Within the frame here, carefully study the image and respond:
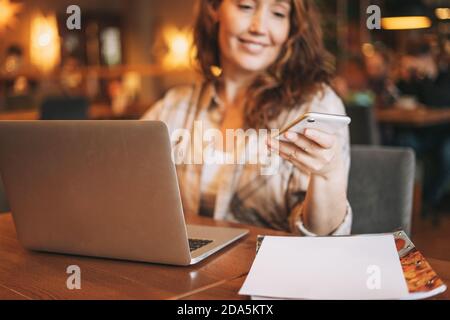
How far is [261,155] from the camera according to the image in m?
1.38

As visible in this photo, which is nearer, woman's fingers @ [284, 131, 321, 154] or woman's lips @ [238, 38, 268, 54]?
woman's fingers @ [284, 131, 321, 154]

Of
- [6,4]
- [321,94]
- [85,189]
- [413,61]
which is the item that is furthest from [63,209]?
[6,4]

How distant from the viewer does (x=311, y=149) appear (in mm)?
929

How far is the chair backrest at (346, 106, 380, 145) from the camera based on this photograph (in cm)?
316

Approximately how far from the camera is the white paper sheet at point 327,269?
702 millimetres

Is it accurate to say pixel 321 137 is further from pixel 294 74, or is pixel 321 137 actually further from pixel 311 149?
pixel 294 74

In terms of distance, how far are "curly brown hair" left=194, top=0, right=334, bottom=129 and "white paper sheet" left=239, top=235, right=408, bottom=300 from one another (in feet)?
1.85

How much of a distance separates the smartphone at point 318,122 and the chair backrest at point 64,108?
304 cm

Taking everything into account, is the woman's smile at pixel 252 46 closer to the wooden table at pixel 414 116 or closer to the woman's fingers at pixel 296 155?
the woman's fingers at pixel 296 155

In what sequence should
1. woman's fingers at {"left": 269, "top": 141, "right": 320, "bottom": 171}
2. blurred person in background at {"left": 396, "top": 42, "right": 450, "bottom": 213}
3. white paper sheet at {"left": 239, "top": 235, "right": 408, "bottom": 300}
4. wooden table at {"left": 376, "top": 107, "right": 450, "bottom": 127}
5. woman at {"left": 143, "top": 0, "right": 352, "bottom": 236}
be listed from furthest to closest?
1. blurred person in background at {"left": 396, "top": 42, "right": 450, "bottom": 213}
2. wooden table at {"left": 376, "top": 107, "right": 450, "bottom": 127}
3. woman at {"left": 143, "top": 0, "right": 352, "bottom": 236}
4. woman's fingers at {"left": 269, "top": 141, "right": 320, "bottom": 171}
5. white paper sheet at {"left": 239, "top": 235, "right": 408, "bottom": 300}

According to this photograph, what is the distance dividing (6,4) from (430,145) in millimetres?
4531

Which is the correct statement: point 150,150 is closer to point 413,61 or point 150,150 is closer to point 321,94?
point 321,94

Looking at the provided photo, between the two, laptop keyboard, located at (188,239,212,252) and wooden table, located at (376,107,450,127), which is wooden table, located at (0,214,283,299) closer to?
laptop keyboard, located at (188,239,212,252)

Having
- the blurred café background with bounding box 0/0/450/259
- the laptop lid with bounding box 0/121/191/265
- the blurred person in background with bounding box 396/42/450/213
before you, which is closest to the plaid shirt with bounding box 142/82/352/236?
the blurred café background with bounding box 0/0/450/259
